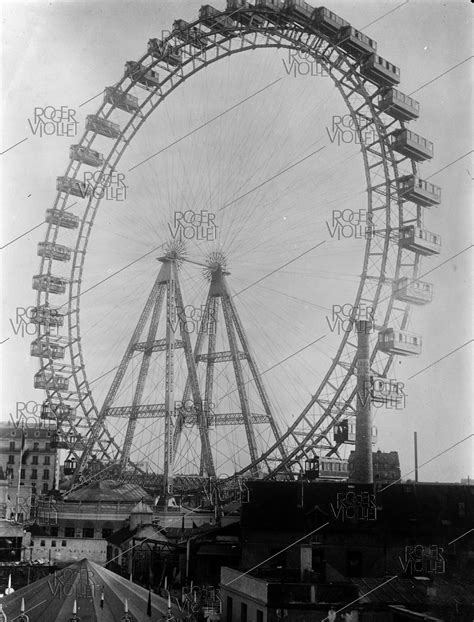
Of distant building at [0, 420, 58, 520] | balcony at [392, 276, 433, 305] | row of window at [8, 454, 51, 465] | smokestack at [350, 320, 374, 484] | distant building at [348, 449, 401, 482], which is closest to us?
balcony at [392, 276, 433, 305]

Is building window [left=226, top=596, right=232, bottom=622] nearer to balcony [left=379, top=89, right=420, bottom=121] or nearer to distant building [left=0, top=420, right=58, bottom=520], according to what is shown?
balcony [left=379, top=89, right=420, bottom=121]

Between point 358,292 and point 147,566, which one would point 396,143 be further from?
point 147,566

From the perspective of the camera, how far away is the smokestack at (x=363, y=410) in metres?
37.9

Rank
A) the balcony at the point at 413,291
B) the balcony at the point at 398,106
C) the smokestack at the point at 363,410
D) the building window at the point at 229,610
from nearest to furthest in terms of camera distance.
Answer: the building window at the point at 229,610
the balcony at the point at 413,291
the balcony at the point at 398,106
the smokestack at the point at 363,410

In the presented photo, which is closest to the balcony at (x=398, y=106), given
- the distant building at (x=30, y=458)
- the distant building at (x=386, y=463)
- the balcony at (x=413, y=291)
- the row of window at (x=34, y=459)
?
the balcony at (x=413, y=291)

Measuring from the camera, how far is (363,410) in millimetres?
38719

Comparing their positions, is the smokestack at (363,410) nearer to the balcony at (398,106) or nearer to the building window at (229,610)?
the balcony at (398,106)

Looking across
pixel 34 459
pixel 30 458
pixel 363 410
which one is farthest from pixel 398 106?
pixel 34 459

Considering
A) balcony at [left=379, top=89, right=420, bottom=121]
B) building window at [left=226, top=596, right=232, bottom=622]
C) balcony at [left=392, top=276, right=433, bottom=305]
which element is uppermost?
balcony at [left=379, top=89, right=420, bottom=121]

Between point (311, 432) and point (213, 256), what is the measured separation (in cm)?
1008

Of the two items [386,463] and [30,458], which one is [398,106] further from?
[386,463]

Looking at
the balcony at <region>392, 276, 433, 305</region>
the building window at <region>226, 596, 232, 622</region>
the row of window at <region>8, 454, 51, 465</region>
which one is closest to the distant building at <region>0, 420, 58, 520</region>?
the row of window at <region>8, 454, 51, 465</region>

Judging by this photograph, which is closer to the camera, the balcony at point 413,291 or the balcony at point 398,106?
the balcony at point 413,291

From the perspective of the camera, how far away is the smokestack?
37875 millimetres
